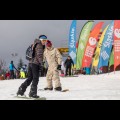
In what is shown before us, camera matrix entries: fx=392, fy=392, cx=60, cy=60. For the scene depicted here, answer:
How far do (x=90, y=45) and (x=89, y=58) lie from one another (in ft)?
3.40

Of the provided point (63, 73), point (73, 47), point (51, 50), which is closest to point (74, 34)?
point (73, 47)

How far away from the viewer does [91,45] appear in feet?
100

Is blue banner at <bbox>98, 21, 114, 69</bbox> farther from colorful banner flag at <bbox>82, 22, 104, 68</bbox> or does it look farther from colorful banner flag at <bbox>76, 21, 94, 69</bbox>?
colorful banner flag at <bbox>76, 21, 94, 69</bbox>

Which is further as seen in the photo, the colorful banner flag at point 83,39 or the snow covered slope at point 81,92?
the colorful banner flag at point 83,39

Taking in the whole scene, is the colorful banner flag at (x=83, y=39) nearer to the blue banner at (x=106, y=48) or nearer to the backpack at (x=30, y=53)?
the blue banner at (x=106, y=48)

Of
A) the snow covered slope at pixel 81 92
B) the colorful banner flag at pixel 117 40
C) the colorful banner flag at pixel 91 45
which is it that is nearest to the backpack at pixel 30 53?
the snow covered slope at pixel 81 92

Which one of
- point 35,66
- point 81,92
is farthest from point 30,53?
point 81,92

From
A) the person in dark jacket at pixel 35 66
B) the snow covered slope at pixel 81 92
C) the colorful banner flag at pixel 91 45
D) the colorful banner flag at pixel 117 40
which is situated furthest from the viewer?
the colorful banner flag at pixel 91 45

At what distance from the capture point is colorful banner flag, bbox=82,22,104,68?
3045cm

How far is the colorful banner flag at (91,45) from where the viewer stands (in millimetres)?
30453
